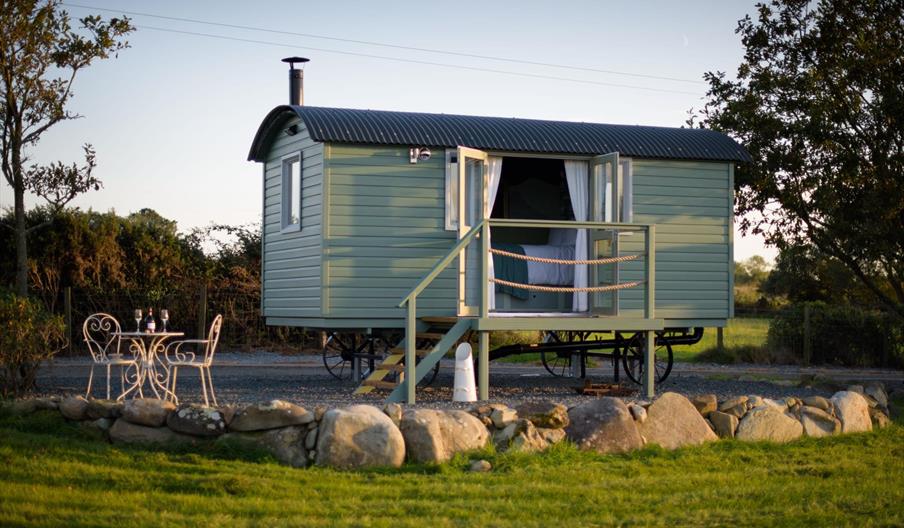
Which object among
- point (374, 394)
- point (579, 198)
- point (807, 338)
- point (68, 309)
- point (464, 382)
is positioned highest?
point (579, 198)

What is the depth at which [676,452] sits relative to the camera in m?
9.34

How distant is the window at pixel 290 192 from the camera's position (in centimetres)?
1327

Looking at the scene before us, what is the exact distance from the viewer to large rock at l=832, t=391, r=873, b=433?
10.8 metres

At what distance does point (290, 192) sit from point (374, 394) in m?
2.95

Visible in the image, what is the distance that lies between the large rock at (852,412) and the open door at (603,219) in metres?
2.75

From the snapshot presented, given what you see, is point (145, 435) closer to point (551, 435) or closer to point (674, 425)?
point (551, 435)

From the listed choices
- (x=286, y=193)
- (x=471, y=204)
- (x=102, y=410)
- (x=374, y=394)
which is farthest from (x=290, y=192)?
(x=102, y=410)

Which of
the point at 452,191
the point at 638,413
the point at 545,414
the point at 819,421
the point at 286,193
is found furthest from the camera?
the point at 286,193

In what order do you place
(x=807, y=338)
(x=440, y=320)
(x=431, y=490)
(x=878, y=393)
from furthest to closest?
(x=807, y=338)
(x=440, y=320)
(x=878, y=393)
(x=431, y=490)

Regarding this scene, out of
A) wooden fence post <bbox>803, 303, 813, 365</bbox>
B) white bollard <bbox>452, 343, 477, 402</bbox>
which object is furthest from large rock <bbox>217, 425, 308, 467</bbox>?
wooden fence post <bbox>803, 303, 813, 365</bbox>

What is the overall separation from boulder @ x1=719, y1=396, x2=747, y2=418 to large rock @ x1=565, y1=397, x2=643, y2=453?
125cm

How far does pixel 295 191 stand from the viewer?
13422 millimetres

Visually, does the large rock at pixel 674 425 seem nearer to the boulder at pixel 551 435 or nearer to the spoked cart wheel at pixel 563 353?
the boulder at pixel 551 435

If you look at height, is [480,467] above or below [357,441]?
below
